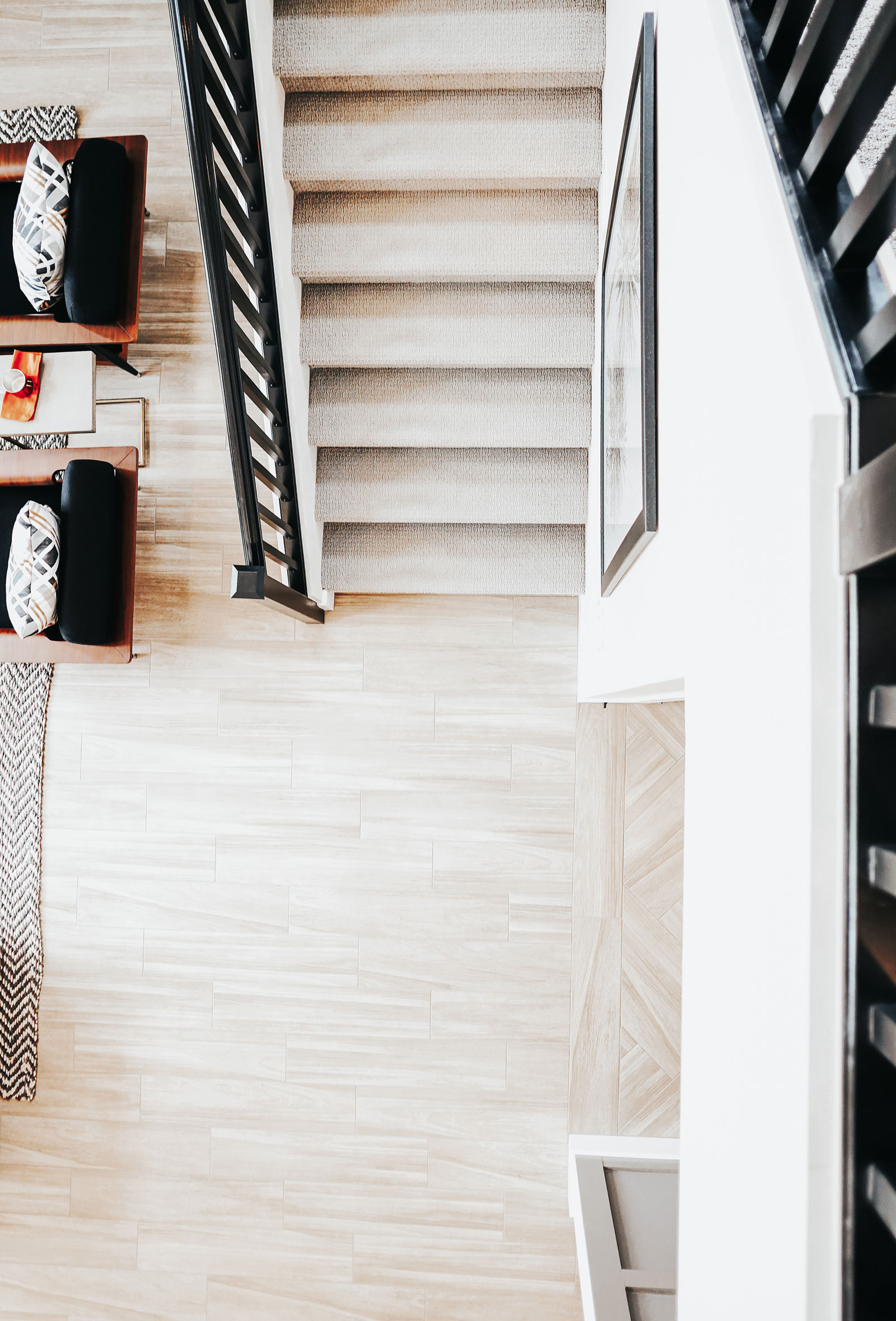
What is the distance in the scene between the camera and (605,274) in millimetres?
1842

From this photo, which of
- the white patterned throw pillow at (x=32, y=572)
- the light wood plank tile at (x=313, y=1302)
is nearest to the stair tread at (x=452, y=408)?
the white patterned throw pillow at (x=32, y=572)

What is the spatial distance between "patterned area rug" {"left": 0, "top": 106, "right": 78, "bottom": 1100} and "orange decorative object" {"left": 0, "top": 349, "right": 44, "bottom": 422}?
0.08 m

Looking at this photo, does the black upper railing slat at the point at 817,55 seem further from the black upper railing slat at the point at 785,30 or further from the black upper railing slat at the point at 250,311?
the black upper railing slat at the point at 250,311

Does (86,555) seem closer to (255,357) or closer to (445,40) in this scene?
(255,357)

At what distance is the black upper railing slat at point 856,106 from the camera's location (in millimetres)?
553

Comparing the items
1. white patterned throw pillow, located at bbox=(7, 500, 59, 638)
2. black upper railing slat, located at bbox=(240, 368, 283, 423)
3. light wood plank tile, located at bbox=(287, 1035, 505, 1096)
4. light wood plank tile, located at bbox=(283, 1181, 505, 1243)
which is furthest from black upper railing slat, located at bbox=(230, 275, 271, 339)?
light wood plank tile, located at bbox=(283, 1181, 505, 1243)

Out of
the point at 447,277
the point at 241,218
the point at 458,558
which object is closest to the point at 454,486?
the point at 458,558

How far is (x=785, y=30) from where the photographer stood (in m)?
0.74

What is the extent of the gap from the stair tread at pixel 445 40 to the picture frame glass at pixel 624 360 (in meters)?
0.64

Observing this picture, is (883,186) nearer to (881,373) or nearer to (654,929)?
(881,373)

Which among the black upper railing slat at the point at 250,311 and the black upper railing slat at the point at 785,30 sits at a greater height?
the black upper railing slat at the point at 250,311

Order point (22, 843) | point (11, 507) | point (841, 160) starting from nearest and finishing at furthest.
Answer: point (841, 160) < point (11, 507) < point (22, 843)

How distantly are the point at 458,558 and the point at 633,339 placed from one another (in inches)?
44.7

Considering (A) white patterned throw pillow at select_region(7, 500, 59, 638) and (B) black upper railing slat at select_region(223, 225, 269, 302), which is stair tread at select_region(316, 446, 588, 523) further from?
(A) white patterned throw pillow at select_region(7, 500, 59, 638)
